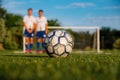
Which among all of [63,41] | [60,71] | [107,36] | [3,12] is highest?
[3,12]

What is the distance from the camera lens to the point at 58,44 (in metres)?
9.61

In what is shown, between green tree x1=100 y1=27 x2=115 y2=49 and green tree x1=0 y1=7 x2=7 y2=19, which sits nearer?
green tree x1=100 y1=27 x2=115 y2=49

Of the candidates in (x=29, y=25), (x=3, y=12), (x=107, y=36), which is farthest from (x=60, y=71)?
(x=3, y=12)

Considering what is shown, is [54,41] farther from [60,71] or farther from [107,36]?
[107,36]

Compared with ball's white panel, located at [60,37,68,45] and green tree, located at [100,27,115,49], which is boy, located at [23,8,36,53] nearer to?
ball's white panel, located at [60,37,68,45]

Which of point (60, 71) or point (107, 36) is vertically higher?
point (60, 71)

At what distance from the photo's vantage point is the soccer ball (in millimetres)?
9570

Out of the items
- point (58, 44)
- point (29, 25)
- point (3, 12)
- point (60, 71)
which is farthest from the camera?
point (3, 12)

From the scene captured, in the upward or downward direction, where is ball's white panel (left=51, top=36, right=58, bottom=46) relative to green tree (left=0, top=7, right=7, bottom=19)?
downward

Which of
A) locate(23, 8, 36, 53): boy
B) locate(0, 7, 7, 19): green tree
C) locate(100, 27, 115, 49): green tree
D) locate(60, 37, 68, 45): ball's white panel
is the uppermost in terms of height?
locate(0, 7, 7, 19): green tree

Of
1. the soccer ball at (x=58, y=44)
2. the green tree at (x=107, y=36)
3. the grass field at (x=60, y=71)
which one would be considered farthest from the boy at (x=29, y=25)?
the green tree at (x=107, y=36)

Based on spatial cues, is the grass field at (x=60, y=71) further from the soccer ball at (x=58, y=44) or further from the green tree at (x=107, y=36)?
the green tree at (x=107, y=36)

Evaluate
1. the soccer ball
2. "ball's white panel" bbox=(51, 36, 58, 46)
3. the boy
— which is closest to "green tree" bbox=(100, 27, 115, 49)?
the boy

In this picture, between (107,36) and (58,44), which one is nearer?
(58,44)
